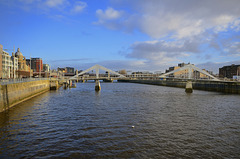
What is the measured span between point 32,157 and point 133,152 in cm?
592

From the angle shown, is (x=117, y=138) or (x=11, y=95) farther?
(x=11, y=95)

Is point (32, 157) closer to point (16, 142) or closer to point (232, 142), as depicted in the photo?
point (16, 142)

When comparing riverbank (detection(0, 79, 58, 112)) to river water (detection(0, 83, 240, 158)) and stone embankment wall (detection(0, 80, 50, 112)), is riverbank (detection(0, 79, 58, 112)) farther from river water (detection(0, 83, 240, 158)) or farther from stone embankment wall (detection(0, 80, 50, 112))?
river water (detection(0, 83, 240, 158))

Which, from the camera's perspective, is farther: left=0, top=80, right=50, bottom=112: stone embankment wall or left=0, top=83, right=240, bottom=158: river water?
left=0, top=80, right=50, bottom=112: stone embankment wall

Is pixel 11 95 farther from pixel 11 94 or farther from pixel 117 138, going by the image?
pixel 117 138

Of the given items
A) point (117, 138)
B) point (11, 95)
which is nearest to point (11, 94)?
point (11, 95)

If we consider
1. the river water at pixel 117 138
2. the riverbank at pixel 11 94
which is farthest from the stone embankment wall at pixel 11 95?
the river water at pixel 117 138

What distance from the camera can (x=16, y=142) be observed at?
13094 millimetres

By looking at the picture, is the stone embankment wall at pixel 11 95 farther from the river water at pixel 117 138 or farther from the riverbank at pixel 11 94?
the river water at pixel 117 138

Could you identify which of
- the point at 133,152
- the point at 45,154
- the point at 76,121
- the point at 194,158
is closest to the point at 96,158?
the point at 133,152

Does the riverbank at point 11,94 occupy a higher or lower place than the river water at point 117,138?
higher

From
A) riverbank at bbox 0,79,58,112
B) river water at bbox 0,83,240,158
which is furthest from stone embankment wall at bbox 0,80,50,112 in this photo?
river water at bbox 0,83,240,158

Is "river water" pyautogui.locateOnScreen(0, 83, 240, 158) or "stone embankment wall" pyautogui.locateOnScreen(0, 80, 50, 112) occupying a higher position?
"stone embankment wall" pyautogui.locateOnScreen(0, 80, 50, 112)

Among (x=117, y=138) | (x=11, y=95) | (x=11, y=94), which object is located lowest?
(x=117, y=138)
